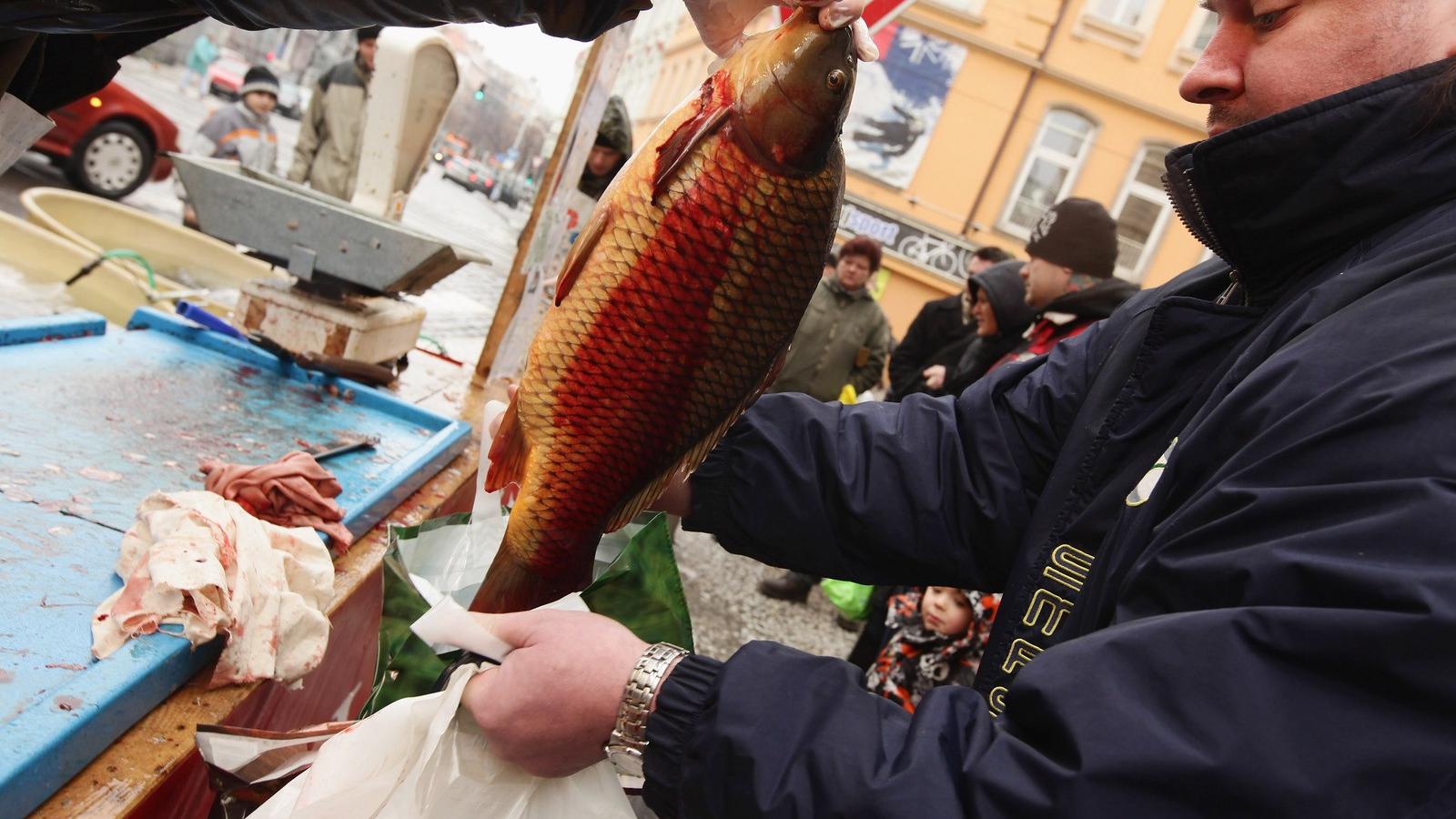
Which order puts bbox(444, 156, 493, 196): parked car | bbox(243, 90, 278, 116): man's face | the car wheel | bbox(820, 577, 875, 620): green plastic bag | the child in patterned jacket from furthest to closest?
bbox(444, 156, 493, 196): parked car < the car wheel < bbox(243, 90, 278, 116): man's face < bbox(820, 577, 875, 620): green plastic bag < the child in patterned jacket

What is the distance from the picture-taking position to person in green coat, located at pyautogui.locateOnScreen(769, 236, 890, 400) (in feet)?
22.4

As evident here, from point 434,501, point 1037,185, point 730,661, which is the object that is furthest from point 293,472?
point 1037,185

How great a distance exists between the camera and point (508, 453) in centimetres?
130

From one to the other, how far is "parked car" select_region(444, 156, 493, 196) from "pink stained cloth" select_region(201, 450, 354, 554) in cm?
4263

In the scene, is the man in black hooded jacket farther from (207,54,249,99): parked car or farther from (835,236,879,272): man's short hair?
(207,54,249,99): parked car

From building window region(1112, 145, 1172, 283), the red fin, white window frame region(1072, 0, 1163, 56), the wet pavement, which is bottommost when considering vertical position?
the wet pavement

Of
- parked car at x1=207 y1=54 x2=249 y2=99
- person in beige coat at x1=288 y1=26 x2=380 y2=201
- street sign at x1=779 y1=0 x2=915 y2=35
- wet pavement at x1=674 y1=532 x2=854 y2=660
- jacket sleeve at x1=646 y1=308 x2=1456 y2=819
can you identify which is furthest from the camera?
parked car at x1=207 y1=54 x2=249 y2=99

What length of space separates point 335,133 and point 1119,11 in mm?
18253

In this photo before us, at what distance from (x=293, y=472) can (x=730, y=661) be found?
1380mm

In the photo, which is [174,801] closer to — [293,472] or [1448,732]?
[293,472]

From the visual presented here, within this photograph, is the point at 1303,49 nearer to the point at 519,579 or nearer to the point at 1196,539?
the point at 1196,539

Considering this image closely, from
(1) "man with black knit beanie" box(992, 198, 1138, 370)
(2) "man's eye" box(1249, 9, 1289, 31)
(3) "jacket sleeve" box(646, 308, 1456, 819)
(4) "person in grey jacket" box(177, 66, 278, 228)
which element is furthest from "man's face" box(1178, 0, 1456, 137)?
(4) "person in grey jacket" box(177, 66, 278, 228)

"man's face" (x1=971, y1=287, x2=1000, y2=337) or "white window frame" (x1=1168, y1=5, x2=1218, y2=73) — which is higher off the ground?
"white window frame" (x1=1168, y1=5, x2=1218, y2=73)

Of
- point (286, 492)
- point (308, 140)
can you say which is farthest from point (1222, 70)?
point (308, 140)
